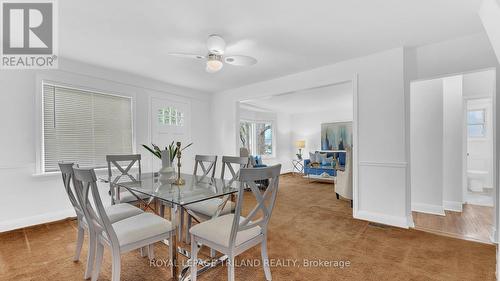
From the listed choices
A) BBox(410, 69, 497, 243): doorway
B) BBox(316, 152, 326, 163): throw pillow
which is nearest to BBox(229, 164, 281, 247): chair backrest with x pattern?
BBox(410, 69, 497, 243): doorway

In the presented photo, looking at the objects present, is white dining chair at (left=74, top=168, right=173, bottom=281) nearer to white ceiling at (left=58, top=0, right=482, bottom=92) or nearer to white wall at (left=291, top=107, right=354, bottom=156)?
white ceiling at (left=58, top=0, right=482, bottom=92)

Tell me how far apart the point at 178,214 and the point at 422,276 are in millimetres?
2123

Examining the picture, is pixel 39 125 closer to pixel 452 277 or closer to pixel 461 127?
pixel 452 277

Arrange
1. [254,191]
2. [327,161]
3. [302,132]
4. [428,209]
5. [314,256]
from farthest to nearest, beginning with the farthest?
[302,132]
[327,161]
[428,209]
[314,256]
[254,191]

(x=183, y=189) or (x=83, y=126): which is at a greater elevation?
(x=83, y=126)

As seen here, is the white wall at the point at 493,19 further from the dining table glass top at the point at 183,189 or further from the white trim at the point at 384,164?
the dining table glass top at the point at 183,189

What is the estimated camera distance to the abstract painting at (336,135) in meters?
7.38

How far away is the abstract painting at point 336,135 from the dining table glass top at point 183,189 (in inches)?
237

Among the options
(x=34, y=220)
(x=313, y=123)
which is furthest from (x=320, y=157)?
(x=34, y=220)

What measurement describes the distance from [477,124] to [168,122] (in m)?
7.25

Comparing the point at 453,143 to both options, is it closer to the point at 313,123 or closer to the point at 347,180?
the point at 347,180

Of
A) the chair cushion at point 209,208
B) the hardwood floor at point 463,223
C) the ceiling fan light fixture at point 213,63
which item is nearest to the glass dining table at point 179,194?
the chair cushion at point 209,208

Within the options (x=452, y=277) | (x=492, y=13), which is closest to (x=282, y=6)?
(x=492, y=13)

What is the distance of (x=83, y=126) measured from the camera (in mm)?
3471
